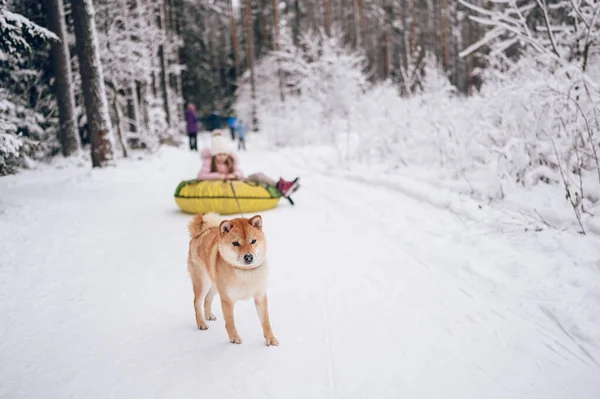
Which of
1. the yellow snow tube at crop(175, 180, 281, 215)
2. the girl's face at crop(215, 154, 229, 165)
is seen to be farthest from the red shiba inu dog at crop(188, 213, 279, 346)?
the girl's face at crop(215, 154, 229, 165)

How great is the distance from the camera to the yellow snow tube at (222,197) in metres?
6.29

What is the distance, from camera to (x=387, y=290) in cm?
356

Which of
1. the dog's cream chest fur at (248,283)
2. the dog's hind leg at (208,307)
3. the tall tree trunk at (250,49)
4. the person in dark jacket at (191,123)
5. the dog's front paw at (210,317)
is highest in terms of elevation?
the tall tree trunk at (250,49)

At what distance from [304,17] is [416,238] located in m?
31.9

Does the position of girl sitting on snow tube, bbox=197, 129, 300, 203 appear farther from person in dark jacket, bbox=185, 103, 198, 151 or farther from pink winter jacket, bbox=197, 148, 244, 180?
person in dark jacket, bbox=185, 103, 198, 151

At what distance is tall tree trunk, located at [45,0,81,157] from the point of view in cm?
968

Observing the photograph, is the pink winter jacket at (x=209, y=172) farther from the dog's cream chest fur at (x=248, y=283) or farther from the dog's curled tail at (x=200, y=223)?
the dog's cream chest fur at (x=248, y=283)

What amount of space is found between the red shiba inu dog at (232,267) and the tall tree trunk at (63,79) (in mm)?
9907

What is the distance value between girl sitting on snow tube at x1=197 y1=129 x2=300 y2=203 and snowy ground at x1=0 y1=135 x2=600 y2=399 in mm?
1347

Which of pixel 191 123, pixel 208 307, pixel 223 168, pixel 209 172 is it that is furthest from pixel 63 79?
pixel 208 307

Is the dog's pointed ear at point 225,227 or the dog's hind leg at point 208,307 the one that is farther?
the dog's hind leg at point 208,307

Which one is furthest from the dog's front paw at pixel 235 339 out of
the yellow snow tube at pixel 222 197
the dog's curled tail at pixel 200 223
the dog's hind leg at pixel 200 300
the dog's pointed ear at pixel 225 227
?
the yellow snow tube at pixel 222 197

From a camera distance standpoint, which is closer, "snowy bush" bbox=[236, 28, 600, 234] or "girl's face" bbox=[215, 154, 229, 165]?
"snowy bush" bbox=[236, 28, 600, 234]

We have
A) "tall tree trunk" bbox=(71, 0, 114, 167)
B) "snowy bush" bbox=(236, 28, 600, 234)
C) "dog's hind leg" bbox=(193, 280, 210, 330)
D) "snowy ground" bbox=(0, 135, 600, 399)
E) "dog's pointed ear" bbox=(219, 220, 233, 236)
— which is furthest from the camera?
"tall tree trunk" bbox=(71, 0, 114, 167)
